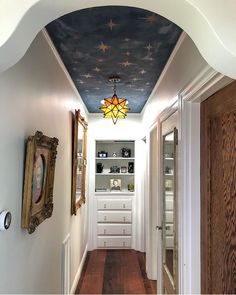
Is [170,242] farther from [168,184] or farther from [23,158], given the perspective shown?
[23,158]

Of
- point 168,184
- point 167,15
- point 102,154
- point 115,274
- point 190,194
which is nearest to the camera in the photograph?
point 167,15

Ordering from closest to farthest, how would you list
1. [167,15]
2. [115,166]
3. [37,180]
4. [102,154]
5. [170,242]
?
[167,15] → [37,180] → [170,242] → [102,154] → [115,166]

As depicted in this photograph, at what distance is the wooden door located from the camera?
1.41 meters

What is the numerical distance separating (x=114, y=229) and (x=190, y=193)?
3482 mm

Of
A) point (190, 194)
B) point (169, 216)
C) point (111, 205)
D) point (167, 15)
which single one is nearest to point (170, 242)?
point (169, 216)

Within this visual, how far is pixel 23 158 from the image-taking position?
60.3 inches

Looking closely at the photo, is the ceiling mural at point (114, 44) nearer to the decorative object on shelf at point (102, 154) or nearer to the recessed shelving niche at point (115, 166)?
the decorative object on shelf at point (102, 154)

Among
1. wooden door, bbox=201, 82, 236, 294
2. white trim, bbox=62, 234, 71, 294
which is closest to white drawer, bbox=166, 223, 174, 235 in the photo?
wooden door, bbox=201, 82, 236, 294

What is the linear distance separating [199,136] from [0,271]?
1.34m

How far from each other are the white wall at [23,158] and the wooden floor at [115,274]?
3.67 feet

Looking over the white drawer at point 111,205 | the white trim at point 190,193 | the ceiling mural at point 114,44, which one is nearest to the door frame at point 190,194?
the white trim at point 190,193

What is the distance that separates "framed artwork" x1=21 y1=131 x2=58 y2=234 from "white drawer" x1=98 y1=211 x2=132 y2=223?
3.17 meters

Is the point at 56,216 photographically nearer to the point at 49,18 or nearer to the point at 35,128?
the point at 35,128

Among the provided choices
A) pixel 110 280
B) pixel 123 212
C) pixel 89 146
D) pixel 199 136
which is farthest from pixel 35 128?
pixel 123 212
